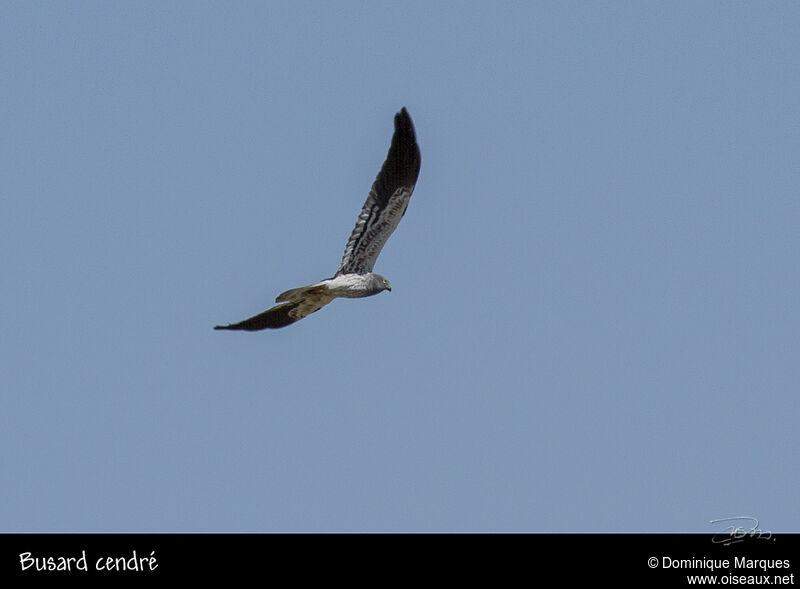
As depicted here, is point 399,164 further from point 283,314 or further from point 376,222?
point 283,314

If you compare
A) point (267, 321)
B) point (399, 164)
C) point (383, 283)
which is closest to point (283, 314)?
point (267, 321)

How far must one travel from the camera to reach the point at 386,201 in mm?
24078

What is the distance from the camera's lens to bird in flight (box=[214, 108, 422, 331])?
23922 millimetres

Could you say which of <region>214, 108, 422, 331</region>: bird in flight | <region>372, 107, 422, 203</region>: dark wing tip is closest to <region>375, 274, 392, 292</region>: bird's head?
<region>214, 108, 422, 331</region>: bird in flight

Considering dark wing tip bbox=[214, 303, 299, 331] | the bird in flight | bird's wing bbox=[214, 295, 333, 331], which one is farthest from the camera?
dark wing tip bbox=[214, 303, 299, 331]

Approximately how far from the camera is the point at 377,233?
24.2 m

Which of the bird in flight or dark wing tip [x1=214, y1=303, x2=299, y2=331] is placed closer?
the bird in flight

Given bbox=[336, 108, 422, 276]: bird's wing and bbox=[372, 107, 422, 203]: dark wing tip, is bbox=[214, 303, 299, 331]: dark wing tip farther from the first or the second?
bbox=[372, 107, 422, 203]: dark wing tip
